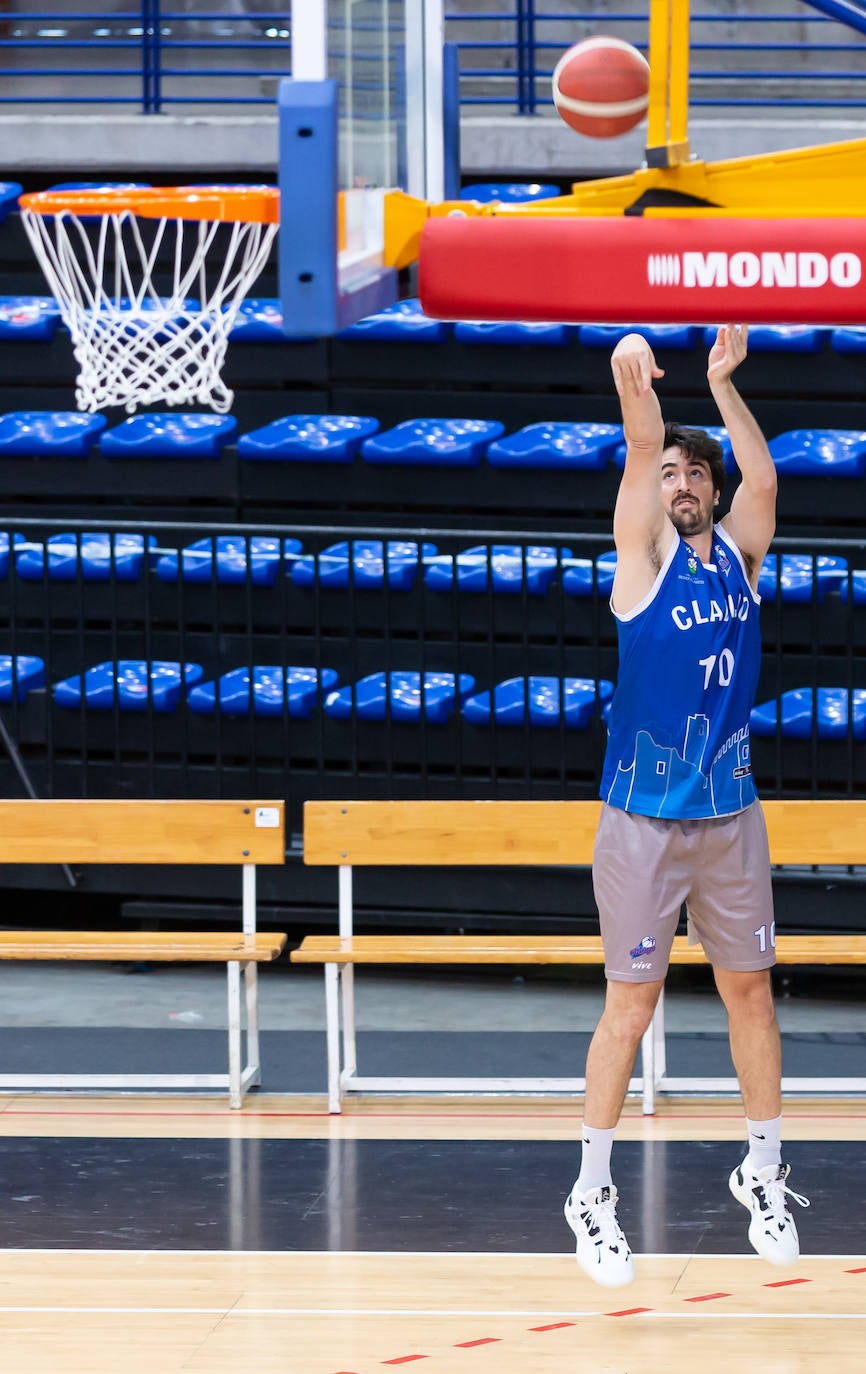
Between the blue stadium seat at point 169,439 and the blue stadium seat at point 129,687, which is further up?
the blue stadium seat at point 169,439

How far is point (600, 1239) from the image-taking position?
4383mm

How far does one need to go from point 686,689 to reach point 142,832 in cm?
274

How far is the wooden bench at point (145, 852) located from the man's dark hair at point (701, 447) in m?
2.45

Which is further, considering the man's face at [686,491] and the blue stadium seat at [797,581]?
the blue stadium seat at [797,581]

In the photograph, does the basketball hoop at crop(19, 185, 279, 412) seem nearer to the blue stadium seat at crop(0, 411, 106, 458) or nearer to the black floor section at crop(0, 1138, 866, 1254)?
the blue stadium seat at crop(0, 411, 106, 458)

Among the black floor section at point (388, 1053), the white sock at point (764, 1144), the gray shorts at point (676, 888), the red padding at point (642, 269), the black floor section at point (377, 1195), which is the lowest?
the black floor section at point (388, 1053)

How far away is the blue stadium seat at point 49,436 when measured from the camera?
9781mm

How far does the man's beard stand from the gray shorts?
673mm

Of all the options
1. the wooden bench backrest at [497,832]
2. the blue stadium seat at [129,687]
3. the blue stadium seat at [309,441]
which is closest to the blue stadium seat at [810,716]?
the wooden bench backrest at [497,832]

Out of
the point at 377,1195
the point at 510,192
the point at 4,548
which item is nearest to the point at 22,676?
the point at 4,548

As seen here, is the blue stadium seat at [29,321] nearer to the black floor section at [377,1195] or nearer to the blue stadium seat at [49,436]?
the blue stadium seat at [49,436]

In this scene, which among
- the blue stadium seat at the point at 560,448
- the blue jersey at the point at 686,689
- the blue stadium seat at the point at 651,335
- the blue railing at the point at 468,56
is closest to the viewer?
the blue jersey at the point at 686,689

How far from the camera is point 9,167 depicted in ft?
35.6

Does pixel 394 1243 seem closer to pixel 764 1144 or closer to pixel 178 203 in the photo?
pixel 764 1144
